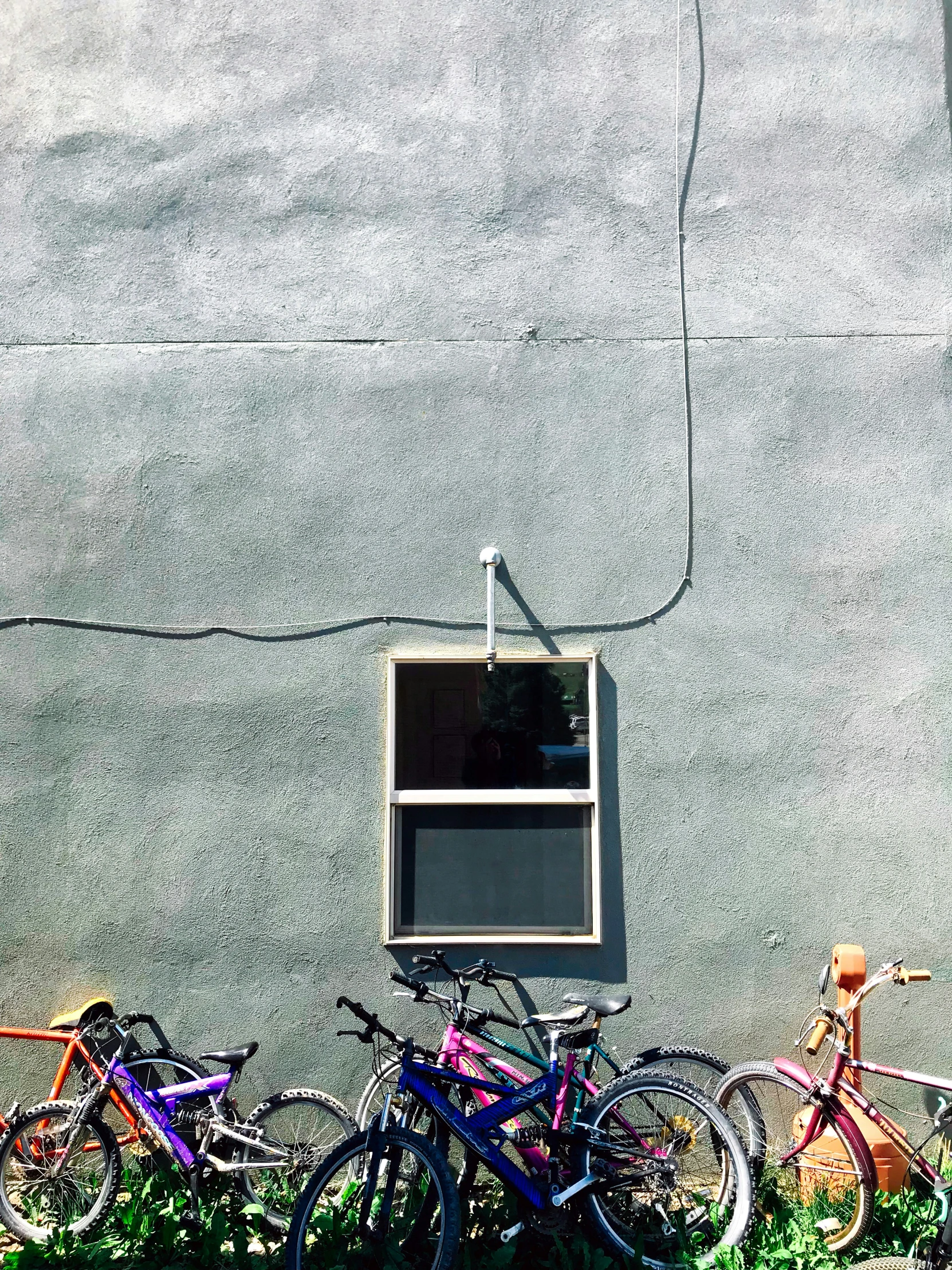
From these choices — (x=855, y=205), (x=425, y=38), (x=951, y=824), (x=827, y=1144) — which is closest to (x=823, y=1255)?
(x=827, y=1144)

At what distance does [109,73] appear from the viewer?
6441 mm

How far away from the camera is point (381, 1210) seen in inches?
169

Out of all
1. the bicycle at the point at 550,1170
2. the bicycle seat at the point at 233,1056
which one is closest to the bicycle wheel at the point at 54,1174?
the bicycle seat at the point at 233,1056

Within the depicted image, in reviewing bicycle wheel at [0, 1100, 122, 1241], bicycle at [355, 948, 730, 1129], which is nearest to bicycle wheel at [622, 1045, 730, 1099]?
bicycle at [355, 948, 730, 1129]

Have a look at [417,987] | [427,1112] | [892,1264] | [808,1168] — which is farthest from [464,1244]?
[892,1264]

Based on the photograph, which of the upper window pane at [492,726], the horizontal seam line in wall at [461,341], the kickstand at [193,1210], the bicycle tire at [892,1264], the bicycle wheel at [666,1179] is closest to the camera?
the bicycle tire at [892,1264]

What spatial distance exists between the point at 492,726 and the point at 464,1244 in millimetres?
2437

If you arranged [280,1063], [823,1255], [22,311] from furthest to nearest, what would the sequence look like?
[22,311]
[280,1063]
[823,1255]

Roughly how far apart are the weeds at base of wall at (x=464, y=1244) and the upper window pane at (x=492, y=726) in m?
2.01

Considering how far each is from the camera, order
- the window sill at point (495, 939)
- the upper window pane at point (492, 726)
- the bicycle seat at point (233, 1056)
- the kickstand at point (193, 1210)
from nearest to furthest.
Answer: the kickstand at point (193, 1210) < the bicycle seat at point (233, 1056) < the window sill at point (495, 939) < the upper window pane at point (492, 726)

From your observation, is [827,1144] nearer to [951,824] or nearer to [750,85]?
[951,824]

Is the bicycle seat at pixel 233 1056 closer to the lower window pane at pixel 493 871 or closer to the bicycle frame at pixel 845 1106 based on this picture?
the lower window pane at pixel 493 871

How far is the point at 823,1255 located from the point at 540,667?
3.01 m

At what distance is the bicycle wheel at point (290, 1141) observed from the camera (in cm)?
507
